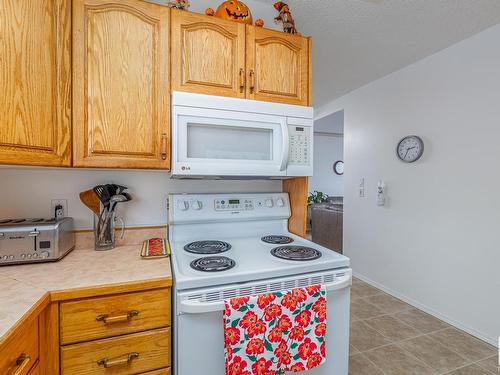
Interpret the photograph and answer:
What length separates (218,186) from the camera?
69.7 inches

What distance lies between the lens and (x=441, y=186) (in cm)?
233

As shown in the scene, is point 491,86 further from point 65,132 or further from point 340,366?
point 65,132

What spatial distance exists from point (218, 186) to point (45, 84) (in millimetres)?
1043

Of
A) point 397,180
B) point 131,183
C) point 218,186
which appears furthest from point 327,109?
point 131,183

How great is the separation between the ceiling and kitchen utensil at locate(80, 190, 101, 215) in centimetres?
171

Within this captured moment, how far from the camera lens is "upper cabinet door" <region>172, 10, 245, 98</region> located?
1333mm

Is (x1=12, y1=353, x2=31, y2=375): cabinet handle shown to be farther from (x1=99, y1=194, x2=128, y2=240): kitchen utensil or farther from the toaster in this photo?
(x1=99, y1=194, x2=128, y2=240): kitchen utensil

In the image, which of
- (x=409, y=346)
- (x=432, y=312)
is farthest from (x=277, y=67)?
(x=432, y=312)

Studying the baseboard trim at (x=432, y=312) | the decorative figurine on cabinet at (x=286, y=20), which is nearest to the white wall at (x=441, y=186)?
the baseboard trim at (x=432, y=312)

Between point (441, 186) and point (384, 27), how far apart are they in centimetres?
147

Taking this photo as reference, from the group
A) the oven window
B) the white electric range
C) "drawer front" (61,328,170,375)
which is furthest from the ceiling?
"drawer front" (61,328,170,375)

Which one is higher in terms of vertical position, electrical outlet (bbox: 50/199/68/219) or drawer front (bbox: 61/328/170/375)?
electrical outlet (bbox: 50/199/68/219)

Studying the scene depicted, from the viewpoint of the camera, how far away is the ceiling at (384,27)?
1.78 meters

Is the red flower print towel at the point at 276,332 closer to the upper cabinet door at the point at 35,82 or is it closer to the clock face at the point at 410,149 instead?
the upper cabinet door at the point at 35,82
